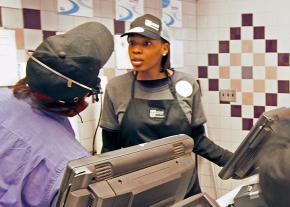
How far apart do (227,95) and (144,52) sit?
133 cm

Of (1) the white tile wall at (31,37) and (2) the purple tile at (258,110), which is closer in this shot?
(1) the white tile wall at (31,37)

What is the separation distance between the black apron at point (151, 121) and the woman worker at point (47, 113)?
2.40ft

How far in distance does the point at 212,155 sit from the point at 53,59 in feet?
3.93

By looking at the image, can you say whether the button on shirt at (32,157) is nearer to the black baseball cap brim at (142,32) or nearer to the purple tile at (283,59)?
the black baseball cap brim at (142,32)

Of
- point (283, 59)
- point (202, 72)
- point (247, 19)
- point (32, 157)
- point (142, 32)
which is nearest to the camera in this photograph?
point (32, 157)

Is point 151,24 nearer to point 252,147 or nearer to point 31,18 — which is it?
point 31,18

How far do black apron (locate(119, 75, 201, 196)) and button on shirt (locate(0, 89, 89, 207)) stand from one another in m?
0.85

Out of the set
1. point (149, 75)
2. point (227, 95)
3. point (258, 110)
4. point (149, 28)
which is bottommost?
point (258, 110)

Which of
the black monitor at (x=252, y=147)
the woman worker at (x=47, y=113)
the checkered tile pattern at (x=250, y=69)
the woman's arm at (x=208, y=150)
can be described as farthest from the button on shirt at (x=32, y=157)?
the checkered tile pattern at (x=250, y=69)

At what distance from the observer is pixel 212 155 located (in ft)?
6.46

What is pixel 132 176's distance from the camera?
2.33 feet

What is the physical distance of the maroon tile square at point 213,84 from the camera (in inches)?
120

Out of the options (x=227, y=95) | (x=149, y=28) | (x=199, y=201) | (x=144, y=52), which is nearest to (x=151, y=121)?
(x=144, y=52)

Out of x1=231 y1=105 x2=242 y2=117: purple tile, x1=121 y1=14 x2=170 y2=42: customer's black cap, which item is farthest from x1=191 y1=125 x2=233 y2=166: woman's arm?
x1=231 y1=105 x2=242 y2=117: purple tile
